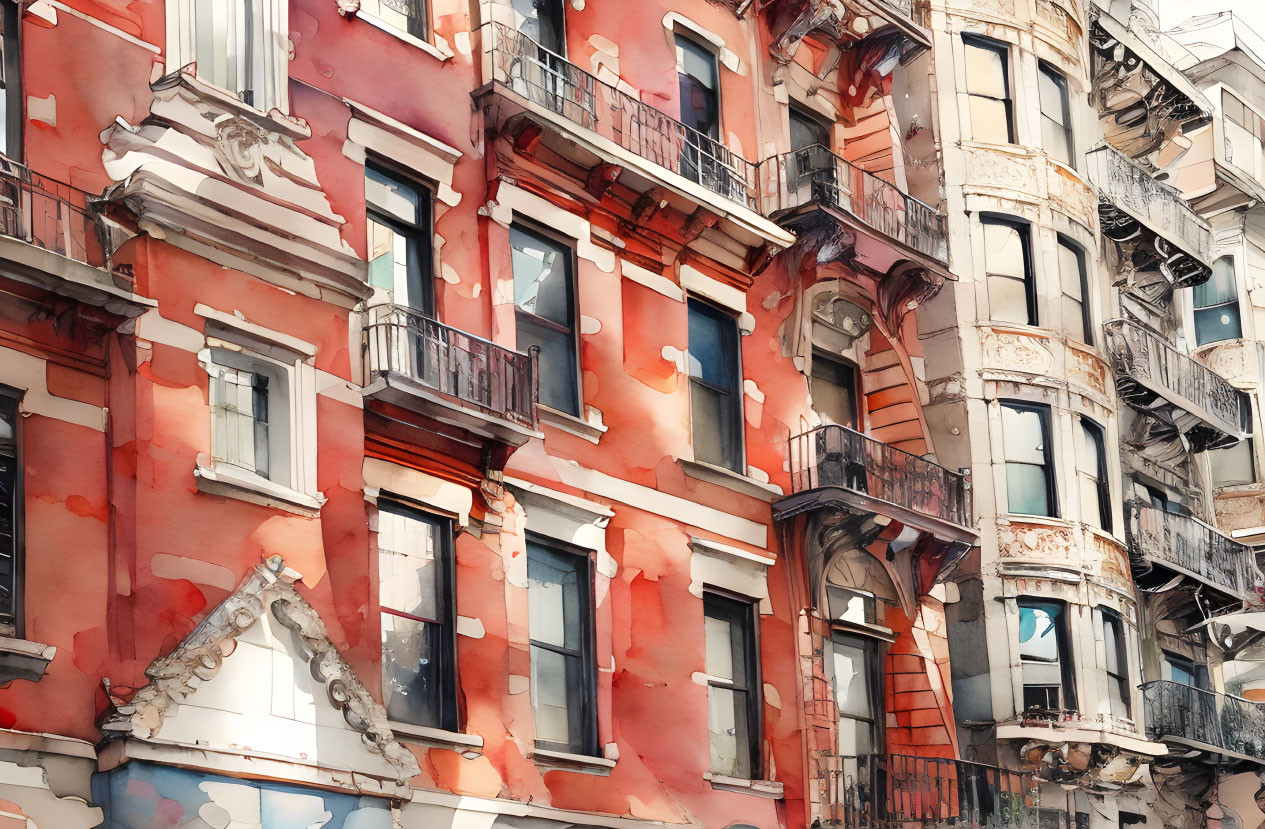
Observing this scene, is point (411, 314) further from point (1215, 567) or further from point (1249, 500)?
point (1249, 500)

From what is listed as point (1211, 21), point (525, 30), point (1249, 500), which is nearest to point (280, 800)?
point (525, 30)

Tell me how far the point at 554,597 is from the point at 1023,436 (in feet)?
35.4

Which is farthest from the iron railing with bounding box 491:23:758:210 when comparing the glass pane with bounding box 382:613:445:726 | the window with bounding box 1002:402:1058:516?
the window with bounding box 1002:402:1058:516

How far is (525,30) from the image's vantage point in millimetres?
21547

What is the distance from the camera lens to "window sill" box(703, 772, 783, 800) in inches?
810

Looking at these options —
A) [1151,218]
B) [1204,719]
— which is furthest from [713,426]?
[1151,218]

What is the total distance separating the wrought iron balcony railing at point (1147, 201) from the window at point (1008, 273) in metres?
3.37

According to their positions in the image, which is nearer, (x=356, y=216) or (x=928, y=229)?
(x=356, y=216)

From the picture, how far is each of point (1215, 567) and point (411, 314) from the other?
1974cm

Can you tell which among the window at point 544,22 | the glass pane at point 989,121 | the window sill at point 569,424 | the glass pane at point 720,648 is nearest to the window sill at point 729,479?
the window sill at point 569,424

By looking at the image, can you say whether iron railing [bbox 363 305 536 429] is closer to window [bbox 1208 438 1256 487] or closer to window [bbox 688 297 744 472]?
window [bbox 688 297 744 472]

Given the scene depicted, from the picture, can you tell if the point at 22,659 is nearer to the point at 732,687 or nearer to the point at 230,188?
the point at 230,188

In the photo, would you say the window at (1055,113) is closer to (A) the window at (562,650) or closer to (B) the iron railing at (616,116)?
(B) the iron railing at (616,116)

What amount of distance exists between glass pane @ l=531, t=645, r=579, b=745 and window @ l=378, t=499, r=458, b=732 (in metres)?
1.43
